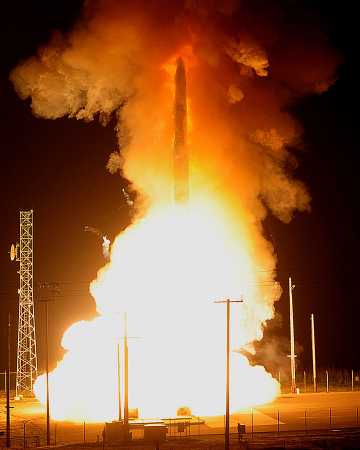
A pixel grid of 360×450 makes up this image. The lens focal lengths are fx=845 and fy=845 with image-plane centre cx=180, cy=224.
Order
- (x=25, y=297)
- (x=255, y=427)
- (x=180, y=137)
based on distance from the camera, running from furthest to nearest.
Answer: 1. (x=25, y=297)
2. (x=180, y=137)
3. (x=255, y=427)

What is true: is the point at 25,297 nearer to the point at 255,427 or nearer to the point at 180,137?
the point at 180,137

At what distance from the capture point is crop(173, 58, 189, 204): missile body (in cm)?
4656

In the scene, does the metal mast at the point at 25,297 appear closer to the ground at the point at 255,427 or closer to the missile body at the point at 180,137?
the ground at the point at 255,427

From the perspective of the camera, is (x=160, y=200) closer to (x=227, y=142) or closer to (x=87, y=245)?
(x=227, y=142)

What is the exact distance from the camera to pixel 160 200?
49.6 metres

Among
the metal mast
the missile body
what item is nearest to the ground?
the metal mast

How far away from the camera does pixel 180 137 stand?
47000 millimetres

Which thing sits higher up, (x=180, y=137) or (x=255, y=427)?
(x=180, y=137)

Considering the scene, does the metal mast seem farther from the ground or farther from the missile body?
the missile body

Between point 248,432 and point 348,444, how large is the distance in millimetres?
6336

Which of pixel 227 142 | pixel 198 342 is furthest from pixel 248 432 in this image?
pixel 227 142

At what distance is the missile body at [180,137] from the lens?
46.6 m

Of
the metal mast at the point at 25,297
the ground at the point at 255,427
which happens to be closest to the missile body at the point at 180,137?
the ground at the point at 255,427

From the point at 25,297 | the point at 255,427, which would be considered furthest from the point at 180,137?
the point at 25,297
